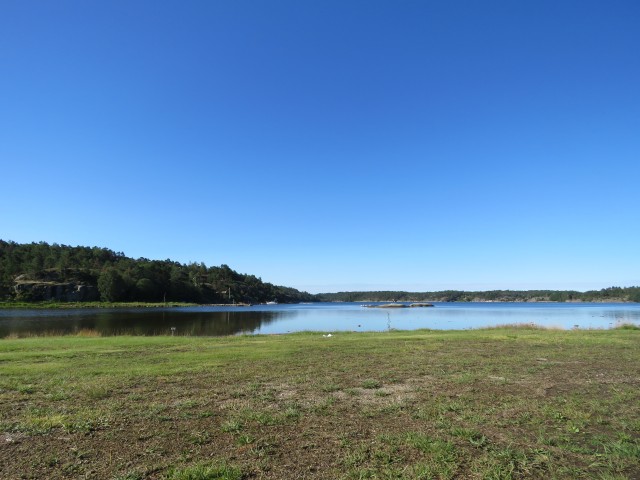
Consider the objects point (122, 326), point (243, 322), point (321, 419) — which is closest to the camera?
point (321, 419)

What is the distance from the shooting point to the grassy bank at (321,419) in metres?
5.23

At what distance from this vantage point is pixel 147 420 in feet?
23.5

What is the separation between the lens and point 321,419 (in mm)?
7285

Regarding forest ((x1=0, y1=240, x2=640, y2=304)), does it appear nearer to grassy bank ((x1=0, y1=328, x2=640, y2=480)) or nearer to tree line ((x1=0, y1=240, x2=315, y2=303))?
tree line ((x1=0, y1=240, x2=315, y2=303))

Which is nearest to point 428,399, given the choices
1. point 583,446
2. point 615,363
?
point 583,446

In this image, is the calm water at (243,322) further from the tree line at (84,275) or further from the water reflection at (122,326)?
the tree line at (84,275)

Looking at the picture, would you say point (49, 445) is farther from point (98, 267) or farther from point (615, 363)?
point (98, 267)

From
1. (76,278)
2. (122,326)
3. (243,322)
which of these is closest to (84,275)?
(76,278)

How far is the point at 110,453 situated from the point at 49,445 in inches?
42.6

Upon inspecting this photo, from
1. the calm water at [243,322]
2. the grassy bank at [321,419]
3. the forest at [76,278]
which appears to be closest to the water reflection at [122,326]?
the calm water at [243,322]

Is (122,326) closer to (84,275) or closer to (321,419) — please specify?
(321,419)

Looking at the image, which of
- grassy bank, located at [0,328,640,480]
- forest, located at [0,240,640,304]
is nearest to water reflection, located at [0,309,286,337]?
grassy bank, located at [0,328,640,480]

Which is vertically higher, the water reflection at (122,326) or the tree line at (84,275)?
the tree line at (84,275)

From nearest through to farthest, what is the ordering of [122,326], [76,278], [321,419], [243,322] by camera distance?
[321,419] → [122,326] → [243,322] → [76,278]
